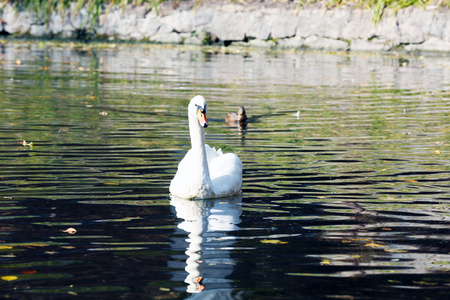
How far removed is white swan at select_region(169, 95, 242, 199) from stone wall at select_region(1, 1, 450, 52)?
85.2 feet

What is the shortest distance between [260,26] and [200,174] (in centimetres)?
2795

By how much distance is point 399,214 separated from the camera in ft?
25.5

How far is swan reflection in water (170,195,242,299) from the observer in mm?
5656

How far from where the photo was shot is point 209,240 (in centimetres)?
688

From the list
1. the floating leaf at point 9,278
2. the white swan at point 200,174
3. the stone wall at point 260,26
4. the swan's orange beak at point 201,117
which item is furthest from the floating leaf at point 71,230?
the stone wall at point 260,26

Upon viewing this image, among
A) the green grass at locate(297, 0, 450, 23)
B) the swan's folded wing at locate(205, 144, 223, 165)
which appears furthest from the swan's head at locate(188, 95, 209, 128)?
the green grass at locate(297, 0, 450, 23)

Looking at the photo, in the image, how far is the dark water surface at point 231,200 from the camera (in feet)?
18.9

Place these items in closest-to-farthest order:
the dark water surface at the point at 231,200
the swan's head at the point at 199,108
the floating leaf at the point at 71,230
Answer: the dark water surface at the point at 231,200 < the floating leaf at the point at 71,230 < the swan's head at the point at 199,108

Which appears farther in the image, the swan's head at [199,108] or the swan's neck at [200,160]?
the swan's head at [199,108]

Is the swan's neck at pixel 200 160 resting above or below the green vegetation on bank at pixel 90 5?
below

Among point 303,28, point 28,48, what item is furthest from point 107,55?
point 303,28

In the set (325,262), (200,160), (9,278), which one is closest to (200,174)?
(200,160)

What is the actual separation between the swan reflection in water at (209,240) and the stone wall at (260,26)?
2623 cm

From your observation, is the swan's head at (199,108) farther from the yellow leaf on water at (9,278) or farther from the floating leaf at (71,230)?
the yellow leaf on water at (9,278)
